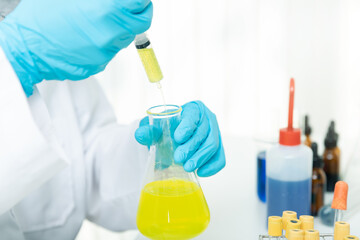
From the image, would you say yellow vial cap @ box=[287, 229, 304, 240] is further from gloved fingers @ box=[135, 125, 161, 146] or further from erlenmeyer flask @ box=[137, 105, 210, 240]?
gloved fingers @ box=[135, 125, 161, 146]

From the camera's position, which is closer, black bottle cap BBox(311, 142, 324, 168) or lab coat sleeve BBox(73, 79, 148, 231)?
black bottle cap BBox(311, 142, 324, 168)

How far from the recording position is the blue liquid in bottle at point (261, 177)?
1.28 m

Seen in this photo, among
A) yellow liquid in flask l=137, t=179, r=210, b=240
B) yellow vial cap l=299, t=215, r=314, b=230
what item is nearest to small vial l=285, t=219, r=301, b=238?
yellow vial cap l=299, t=215, r=314, b=230

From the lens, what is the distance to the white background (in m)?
2.23

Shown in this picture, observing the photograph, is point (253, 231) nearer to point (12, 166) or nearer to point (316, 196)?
point (316, 196)

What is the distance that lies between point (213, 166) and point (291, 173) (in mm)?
200

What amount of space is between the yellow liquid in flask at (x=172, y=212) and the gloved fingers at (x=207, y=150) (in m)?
0.06

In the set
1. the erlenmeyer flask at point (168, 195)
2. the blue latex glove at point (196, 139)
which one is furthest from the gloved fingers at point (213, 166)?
the erlenmeyer flask at point (168, 195)

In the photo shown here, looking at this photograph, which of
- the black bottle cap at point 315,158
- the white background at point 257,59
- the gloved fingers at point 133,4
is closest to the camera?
the gloved fingers at point 133,4

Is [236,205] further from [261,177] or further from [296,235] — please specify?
[296,235]

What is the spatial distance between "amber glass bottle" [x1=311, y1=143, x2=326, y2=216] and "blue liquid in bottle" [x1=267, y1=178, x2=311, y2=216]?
9 cm

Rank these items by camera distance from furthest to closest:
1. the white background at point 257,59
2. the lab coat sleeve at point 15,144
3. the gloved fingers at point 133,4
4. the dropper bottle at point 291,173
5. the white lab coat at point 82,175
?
the white background at point 257,59, the white lab coat at point 82,175, the dropper bottle at point 291,173, the gloved fingers at point 133,4, the lab coat sleeve at point 15,144

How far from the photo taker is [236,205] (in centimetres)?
126

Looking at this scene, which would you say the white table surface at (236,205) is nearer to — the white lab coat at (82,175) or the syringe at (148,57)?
the white lab coat at (82,175)
